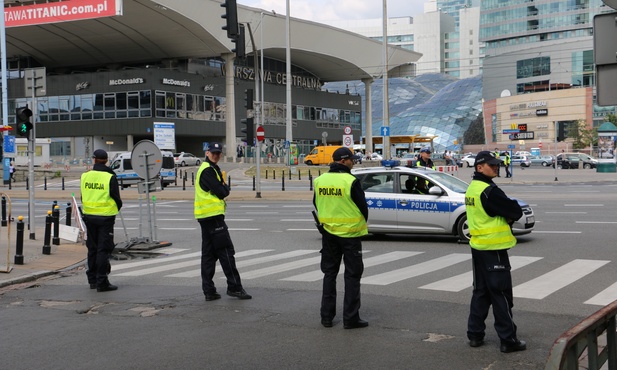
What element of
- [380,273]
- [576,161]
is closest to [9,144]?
[380,273]

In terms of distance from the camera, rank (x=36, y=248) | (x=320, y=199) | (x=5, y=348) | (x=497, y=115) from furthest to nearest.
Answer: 1. (x=497, y=115)
2. (x=36, y=248)
3. (x=320, y=199)
4. (x=5, y=348)

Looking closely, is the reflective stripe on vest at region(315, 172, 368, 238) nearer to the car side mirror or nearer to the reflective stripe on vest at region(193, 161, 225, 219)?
the reflective stripe on vest at region(193, 161, 225, 219)

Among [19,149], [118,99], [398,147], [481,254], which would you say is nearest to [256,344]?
[481,254]

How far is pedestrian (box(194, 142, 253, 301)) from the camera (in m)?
9.39

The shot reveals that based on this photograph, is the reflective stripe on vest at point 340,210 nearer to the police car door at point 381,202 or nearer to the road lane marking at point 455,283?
the road lane marking at point 455,283

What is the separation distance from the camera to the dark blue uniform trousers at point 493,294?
260 inches

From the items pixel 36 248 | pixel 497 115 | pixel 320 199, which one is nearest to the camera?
pixel 320 199

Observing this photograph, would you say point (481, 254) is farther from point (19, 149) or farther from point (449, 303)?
→ point (19, 149)

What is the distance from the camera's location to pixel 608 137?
63938mm

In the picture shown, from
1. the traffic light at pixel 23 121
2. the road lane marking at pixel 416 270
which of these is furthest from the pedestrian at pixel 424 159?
the traffic light at pixel 23 121

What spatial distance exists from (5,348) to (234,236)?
34.4 ft

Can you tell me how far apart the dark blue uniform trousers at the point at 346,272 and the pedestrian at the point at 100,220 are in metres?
4.03

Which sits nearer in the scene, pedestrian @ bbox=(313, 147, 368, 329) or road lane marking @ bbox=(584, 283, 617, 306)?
pedestrian @ bbox=(313, 147, 368, 329)

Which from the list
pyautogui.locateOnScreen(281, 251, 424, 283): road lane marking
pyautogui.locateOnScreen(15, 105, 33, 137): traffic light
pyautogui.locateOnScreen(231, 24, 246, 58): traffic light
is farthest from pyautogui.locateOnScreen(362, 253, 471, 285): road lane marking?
pyautogui.locateOnScreen(15, 105, 33, 137): traffic light
